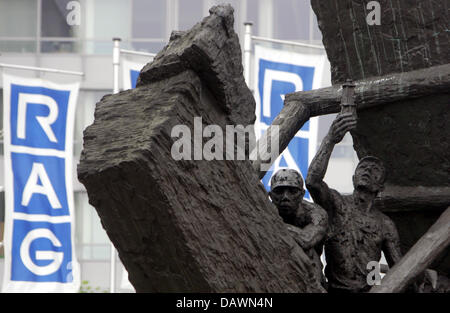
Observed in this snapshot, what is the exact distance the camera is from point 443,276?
845 cm

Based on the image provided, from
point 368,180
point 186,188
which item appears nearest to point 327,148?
point 368,180

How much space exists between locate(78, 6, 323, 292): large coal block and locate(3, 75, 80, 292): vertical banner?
11358 mm

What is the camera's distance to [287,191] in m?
6.84

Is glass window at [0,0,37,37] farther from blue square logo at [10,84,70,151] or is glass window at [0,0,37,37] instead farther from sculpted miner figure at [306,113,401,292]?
sculpted miner figure at [306,113,401,292]

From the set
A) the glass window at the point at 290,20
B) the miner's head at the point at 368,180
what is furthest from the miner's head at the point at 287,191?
the glass window at the point at 290,20

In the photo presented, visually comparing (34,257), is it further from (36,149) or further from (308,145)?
(308,145)

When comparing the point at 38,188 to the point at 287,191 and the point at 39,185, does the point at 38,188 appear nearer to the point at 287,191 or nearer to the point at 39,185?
the point at 39,185

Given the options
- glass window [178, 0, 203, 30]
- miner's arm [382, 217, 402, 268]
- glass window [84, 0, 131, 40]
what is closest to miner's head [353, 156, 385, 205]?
miner's arm [382, 217, 402, 268]

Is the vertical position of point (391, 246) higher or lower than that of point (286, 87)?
lower

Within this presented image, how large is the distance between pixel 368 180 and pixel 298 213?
899 mm

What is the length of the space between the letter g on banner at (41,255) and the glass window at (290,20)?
708 cm

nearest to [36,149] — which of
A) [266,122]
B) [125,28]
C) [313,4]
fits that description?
[266,122]

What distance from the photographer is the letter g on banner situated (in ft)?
56.8
